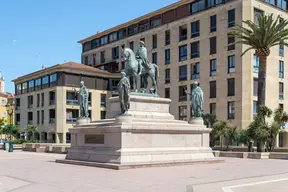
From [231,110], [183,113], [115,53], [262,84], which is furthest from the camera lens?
[115,53]

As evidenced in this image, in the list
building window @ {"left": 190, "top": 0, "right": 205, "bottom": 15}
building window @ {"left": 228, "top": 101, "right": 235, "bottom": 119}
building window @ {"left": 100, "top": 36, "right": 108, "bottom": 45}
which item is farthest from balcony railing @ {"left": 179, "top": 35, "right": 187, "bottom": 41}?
building window @ {"left": 100, "top": 36, "right": 108, "bottom": 45}

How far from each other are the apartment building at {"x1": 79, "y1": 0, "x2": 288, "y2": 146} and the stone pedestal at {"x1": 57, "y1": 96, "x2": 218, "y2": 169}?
30.0m

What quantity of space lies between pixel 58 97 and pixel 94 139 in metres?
49.7

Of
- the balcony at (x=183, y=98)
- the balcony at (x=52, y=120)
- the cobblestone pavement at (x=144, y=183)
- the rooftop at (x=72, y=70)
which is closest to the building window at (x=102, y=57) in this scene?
the rooftop at (x=72, y=70)

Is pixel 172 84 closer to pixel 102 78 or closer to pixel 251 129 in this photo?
pixel 102 78

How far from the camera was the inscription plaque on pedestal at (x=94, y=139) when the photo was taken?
22.6m

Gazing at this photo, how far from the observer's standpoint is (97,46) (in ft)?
276

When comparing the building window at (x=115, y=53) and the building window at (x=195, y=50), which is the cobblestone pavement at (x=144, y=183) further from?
the building window at (x=115, y=53)

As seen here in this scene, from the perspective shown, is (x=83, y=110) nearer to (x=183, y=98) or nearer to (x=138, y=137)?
(x=138, y=137)

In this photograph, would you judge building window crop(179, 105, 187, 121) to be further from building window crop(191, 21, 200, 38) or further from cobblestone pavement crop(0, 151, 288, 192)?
cobblestone pavement crop(0, 151, 288, 192)

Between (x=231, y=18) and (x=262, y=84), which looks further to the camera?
(x=231, y=18)

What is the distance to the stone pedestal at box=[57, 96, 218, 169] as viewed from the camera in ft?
69.4

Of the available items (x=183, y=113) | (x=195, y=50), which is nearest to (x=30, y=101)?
(x=183, y=113)

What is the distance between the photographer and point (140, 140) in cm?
2191
